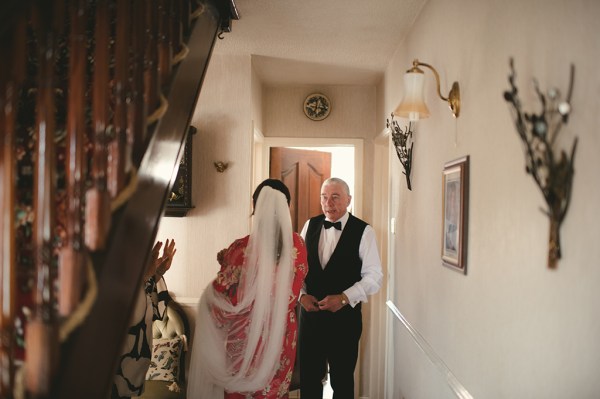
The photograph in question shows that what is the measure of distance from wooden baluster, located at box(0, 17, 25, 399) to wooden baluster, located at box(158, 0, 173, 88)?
0.56m

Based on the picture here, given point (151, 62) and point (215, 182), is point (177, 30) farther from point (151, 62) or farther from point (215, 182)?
point (215, 182)

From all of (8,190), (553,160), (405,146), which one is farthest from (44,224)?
(405,146)

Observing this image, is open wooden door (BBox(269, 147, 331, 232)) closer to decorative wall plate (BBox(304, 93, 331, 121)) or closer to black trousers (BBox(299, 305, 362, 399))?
decorative wall plate (BBox(304, 93, 331, 121))

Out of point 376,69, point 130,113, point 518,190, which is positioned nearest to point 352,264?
point 376,69

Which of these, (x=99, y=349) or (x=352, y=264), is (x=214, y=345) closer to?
(x=352, y=264)

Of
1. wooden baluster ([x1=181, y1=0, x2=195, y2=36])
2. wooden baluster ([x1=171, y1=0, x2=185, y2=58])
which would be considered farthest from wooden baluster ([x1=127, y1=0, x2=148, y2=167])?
wooden baluster ([x1=181, y1=0, x2=195, y2=36])

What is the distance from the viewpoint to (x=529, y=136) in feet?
4.64

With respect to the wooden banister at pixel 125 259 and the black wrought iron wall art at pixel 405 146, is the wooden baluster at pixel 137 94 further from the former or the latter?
the black wrought iron wall art at pixel 405 146

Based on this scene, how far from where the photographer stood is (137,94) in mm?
1310

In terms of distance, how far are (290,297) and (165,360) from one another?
1.24 metres

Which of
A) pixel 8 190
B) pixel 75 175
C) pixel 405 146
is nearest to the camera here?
pixel 8 190

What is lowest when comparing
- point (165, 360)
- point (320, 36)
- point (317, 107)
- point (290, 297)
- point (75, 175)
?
point (165, 360)

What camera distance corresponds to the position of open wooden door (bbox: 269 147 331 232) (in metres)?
5.18

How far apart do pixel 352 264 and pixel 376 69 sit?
176 centimetres
